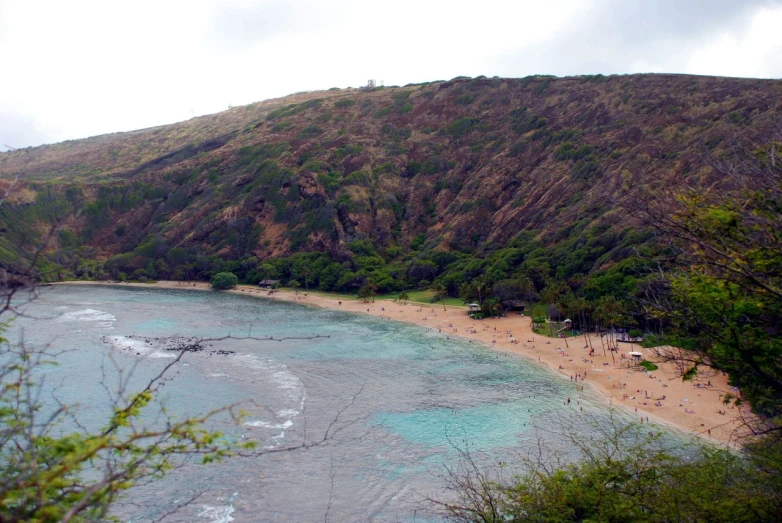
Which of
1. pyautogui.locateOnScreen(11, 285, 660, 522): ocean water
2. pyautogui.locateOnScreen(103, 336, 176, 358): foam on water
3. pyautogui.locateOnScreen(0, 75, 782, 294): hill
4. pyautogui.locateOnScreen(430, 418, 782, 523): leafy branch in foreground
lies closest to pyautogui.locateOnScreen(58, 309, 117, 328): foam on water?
pyautogui.locateOnScreen(11, 285, 660, 522): ocean water

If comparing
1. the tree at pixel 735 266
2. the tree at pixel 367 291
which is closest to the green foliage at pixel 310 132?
the tree at pixel 367 291

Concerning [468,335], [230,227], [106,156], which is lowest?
[468,335]

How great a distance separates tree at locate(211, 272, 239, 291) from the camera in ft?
Answer: 249

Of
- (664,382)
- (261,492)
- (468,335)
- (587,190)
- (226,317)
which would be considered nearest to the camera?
(261,492)

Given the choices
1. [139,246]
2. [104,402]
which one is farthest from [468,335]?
[139,246]

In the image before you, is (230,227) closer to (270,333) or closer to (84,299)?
A: (84,299)

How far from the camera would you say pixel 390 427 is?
26562 mm

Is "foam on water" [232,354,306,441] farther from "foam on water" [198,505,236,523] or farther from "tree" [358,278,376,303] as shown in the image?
"tree" [358,278,376,303]

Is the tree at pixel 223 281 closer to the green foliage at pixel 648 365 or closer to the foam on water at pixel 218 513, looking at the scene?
the green foliage at pixel 648 365

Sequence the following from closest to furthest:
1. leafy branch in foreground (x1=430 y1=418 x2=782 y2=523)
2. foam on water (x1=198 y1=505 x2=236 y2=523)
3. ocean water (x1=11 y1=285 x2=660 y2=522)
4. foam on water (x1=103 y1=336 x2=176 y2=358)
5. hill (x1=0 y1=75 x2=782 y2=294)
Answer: leafy branch in foreground (x1=430 y1=418 x2=782 y2=523) → foam on water (x1=198 y1=505 x2=236 y2=523) → ocean water (x1=11 y1=285 x2=660 y2=522) → foam on water (x1=103 y1=336 x2=176 y2=358) → hill (x1=0 y1=75 x2=782 y2=294)

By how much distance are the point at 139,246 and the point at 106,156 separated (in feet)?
160

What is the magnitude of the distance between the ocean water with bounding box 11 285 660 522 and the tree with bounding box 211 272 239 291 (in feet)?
68.5

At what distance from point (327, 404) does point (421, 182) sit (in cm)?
6119

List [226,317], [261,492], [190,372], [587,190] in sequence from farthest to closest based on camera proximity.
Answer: [587,190] < [226,317] < [190,372] < [261,492]
